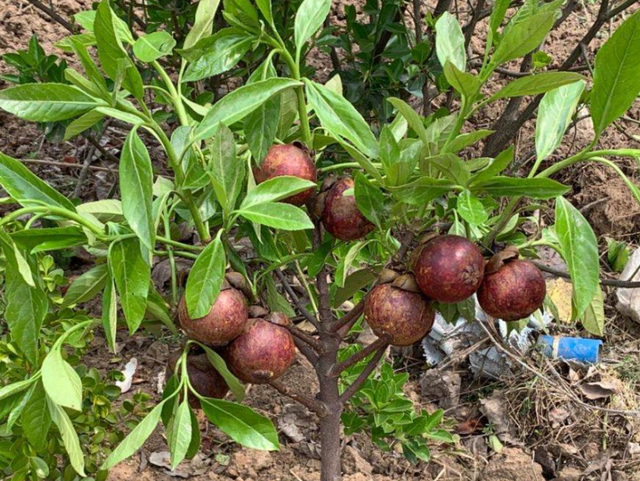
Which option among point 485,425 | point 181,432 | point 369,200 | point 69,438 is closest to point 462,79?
point 369,200

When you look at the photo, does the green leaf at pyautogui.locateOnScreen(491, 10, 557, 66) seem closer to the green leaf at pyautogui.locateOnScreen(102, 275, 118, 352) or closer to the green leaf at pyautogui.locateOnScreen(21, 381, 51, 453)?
the green leaf at pyautogui.locateOnScreen(102, 275, 118, 352)

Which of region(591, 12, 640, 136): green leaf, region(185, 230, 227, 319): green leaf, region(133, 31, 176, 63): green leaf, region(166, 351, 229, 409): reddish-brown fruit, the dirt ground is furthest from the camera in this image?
the dirt ground

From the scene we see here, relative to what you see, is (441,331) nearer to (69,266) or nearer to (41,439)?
(69,266)

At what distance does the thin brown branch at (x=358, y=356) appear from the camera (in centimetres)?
129

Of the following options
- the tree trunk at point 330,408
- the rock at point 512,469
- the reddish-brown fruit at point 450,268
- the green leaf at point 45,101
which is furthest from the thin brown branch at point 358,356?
the rock at point 512,469

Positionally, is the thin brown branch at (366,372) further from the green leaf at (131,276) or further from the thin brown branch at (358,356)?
the green leaf at (131,276)

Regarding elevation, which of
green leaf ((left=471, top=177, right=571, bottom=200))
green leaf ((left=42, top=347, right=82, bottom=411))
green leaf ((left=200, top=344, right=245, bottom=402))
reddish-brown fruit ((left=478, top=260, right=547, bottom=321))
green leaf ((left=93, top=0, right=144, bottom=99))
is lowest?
green leaf ((left=200, top=344, right=245, bottom=402))

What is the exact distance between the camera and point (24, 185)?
109cm

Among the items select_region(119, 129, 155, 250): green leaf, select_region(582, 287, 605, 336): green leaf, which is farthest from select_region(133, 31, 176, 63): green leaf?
select_region(582, 287, 605, 336): green leaf

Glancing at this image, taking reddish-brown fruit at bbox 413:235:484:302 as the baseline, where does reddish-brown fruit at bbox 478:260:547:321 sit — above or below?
below

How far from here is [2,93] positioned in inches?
42.2

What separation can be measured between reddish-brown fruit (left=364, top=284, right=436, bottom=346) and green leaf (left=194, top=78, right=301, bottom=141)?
0.35 meters

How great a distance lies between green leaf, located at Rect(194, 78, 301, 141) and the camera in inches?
42.5

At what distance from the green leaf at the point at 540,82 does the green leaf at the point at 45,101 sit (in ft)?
1.94
